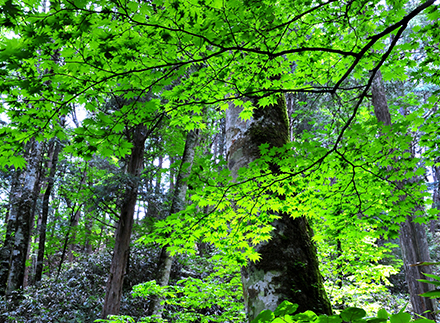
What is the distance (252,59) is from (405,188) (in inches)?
92.1

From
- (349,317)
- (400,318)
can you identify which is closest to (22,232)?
(349,317)

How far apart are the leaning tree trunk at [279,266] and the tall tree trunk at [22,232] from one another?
22.2ft

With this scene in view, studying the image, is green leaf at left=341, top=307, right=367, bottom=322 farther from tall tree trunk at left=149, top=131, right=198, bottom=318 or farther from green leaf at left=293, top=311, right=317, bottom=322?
tall tree trunk at left=149, top=131, right=198, bottom=318

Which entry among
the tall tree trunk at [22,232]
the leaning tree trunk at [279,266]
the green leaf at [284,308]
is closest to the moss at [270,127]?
the leaning tree trunk at [279,266]

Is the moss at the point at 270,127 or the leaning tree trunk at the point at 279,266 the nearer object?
the leaning tree trunk at the point at 279,266

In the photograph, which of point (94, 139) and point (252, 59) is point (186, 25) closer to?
point (252, 59)

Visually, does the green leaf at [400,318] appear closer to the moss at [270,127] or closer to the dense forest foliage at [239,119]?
the dense forest foliage at [239,119]

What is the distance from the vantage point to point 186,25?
2.07 m

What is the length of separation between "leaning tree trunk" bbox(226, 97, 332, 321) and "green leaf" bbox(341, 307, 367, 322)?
190 centimetres

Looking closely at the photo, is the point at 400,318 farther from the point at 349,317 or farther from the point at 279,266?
the point at 279,266

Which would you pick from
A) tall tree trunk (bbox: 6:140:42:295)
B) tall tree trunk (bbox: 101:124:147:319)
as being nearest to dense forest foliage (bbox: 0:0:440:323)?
tall tree trunk (bbox: 101:124:147:319)

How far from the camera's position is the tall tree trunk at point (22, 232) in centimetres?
675

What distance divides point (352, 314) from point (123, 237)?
18.5 feet

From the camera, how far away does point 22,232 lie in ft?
23.0
